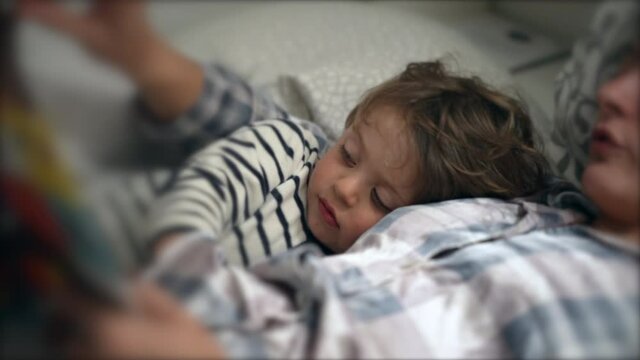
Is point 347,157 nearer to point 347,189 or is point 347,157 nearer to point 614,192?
point 347,189

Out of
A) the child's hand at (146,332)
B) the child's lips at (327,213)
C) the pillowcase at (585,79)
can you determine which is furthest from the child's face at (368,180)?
the child's hand at (146,332)

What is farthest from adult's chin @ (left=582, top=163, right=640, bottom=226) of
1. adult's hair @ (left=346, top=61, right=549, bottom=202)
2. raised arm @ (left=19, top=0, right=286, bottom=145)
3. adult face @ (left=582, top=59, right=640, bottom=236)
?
raised arm @ (left=19, top=0, right=286, bottom=145)

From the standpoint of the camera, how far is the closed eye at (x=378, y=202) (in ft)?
1.69

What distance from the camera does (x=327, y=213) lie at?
504mm

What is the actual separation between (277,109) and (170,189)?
0.15 meters

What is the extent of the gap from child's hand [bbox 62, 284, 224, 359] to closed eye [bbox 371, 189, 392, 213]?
0.86 feet

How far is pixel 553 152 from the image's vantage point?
1.66ft

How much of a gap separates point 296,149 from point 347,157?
0.30 feet

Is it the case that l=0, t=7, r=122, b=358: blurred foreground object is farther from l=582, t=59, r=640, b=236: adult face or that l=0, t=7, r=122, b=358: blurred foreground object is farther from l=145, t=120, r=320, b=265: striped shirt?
l=582, t=59, r=640, b=236: adult face

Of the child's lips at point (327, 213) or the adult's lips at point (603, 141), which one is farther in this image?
the child's lips at point (327, 213)

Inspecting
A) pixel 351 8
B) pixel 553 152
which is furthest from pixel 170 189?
pixel 553 152

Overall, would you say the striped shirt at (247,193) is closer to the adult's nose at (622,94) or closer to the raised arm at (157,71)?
the raised arm at (157,71)

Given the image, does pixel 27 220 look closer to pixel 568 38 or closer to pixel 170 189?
pixel 170 189

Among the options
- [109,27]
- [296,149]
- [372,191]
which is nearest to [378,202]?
[372,191]
